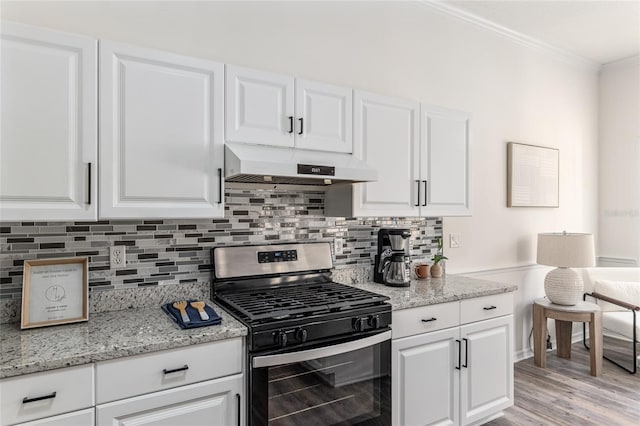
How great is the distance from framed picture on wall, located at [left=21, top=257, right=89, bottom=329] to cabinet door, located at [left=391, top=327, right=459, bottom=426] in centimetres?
150

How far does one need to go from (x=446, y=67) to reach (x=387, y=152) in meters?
1.30

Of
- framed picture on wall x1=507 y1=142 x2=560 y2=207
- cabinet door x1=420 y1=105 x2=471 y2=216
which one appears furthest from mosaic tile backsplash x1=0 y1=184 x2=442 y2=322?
framed picture on wall x1=507 y1=142 x2=560 y2=207

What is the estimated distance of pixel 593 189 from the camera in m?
4.42

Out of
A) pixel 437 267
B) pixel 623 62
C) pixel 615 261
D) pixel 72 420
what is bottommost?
pixel 72 420

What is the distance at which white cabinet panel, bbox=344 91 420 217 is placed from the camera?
234cm

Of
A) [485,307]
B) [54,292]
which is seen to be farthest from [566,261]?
[54,292]

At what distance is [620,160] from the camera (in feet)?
14.1

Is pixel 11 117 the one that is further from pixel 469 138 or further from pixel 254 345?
pixel 469 138

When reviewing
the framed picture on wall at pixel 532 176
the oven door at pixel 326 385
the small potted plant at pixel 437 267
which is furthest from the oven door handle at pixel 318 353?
the framed picture on wall at pixel 532 176

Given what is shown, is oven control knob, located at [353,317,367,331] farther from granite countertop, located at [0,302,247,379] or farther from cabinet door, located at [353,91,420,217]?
cabinet door, located at [353,91,420,217]

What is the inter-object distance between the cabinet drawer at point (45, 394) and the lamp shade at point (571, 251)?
346 cm

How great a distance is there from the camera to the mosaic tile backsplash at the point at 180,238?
5.96ft

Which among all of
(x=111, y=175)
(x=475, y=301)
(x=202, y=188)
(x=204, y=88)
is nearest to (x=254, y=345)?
(x=202, y=188)

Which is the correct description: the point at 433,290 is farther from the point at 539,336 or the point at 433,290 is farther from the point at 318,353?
the point at 539,336
